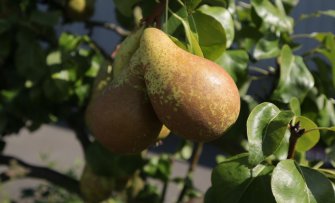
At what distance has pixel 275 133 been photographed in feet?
2.07

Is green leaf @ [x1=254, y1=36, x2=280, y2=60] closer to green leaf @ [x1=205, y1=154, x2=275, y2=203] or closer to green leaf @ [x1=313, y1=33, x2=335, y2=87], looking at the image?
green leaf @ [x1=313, y1=33, x2=335, y2=87]

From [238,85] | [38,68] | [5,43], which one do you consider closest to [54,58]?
[38,68]

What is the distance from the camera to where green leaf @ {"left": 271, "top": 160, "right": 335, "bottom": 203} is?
0.62m

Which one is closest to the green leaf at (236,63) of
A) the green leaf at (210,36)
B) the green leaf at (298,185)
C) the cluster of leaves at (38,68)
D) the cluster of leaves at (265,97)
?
the cluster of leaves at (265,97)

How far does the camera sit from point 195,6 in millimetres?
746

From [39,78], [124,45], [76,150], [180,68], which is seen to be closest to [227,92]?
[180,68]

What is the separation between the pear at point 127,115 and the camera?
0.63m

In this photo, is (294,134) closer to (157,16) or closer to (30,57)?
(157,16)

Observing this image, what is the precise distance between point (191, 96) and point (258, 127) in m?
0.11

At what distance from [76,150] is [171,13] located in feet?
12.2

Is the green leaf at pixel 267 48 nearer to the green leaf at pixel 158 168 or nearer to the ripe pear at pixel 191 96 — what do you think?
the ripe pear at pixel 191 96

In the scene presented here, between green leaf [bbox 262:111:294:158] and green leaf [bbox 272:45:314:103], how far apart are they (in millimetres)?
277

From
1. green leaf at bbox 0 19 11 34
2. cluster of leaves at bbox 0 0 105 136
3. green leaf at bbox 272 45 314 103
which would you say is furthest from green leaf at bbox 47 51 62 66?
green leaf at bbox 272 45 314 103

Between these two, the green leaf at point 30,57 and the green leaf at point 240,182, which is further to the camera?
the green leaf at point 30,57
